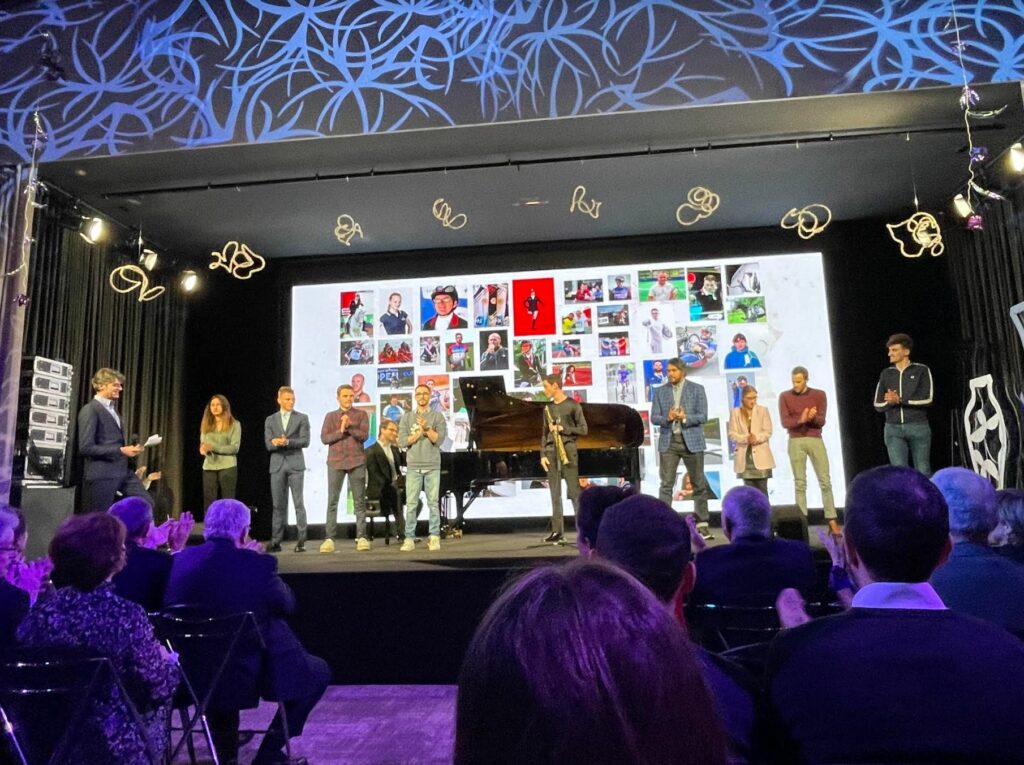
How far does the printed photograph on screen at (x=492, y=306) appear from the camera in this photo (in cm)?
937

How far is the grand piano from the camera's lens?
24.8ft

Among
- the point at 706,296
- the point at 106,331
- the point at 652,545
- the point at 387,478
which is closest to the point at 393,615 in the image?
the point at 652,545

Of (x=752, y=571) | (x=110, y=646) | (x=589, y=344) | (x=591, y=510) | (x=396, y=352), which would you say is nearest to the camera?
(x=110, y=646)

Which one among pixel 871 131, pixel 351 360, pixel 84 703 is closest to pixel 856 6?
pixel 871 131

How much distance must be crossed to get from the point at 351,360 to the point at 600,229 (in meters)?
3.48

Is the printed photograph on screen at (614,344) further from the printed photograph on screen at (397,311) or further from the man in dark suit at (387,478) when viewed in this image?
the man in dark suit at (387,478)

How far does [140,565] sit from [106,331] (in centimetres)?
628

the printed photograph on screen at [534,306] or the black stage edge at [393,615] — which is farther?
the printed photograph on screen at [534,306]

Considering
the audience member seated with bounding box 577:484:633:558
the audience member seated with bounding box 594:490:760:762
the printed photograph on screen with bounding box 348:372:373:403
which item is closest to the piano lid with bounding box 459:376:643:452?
the printed photograph on screen with bounding box 348:372:373:403

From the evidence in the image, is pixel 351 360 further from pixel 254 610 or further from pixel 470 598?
pixel 254 610

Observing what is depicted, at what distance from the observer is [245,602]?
2.93 metres

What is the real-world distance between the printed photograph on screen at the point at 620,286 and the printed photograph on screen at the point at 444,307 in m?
1.79

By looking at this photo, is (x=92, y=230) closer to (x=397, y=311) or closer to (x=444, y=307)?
(x=397, y=311)

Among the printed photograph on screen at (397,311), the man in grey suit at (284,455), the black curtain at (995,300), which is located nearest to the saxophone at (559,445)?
the man in grey suit at (284,455)
